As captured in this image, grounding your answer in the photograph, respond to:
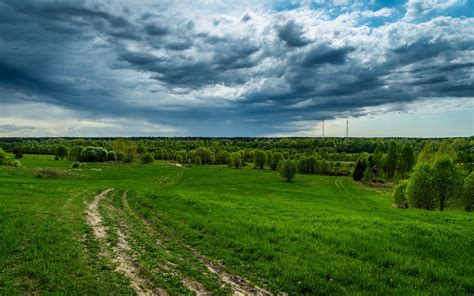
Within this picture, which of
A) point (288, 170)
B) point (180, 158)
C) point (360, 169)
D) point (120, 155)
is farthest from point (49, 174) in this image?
point (180, 158)

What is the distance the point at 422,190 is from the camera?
43656mm

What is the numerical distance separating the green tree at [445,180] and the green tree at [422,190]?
0.68 meters

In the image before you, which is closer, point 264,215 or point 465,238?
point 465,238

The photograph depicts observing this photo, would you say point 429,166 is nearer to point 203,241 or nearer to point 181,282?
point 203,241

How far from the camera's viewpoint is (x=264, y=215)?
70.9 ft

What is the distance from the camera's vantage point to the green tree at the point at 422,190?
142 ft

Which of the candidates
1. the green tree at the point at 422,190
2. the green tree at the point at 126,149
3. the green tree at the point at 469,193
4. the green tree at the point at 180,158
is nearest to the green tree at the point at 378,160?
the green tree at the point at 469,193

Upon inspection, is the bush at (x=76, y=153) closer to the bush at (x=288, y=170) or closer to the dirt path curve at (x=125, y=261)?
the bush at (x=288, y=170)

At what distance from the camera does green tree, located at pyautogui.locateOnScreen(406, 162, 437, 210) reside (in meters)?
43.3

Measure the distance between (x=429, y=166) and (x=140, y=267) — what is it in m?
47.8

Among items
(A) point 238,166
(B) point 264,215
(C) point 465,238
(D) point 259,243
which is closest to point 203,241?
(D) point 259,243

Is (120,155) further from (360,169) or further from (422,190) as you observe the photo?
(422,190)

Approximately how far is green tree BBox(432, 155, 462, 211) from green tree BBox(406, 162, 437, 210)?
678 millimetres

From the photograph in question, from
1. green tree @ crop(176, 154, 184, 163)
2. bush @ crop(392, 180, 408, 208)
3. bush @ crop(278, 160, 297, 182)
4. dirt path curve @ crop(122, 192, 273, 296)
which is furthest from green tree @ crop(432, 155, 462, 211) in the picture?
green tree @ crop(176, 154, 184, 163)
